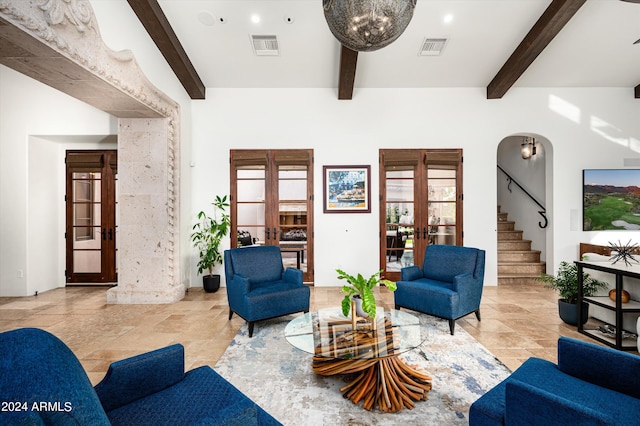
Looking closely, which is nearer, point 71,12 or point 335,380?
point 335,380

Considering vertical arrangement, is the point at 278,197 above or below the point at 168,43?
below

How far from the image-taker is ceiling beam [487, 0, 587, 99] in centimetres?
404

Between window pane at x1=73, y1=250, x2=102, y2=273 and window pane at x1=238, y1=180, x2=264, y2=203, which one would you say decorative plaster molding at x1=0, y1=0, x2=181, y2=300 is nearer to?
window pane at x1=238, y1=180, x2=264, y2=203

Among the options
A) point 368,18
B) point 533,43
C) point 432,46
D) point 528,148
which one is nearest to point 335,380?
point 368,18

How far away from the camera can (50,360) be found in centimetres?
98

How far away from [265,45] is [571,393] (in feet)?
17.4

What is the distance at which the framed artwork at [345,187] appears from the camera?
5.80m

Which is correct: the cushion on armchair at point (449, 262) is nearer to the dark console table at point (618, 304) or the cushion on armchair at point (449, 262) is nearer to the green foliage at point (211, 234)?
the dark console table at point (618, 304)

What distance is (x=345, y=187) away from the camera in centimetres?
580

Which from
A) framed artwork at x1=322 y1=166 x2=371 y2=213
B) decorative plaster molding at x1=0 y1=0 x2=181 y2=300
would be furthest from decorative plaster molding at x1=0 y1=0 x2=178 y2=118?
framed artwork at x1=322 y1=166 x2=371 y2=213

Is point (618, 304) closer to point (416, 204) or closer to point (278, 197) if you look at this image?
point (416, 204)

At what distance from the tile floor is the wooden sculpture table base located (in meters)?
1.05

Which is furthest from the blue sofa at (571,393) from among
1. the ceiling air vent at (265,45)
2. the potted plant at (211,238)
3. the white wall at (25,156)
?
the white wall at (25,156)

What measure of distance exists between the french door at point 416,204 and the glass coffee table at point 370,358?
10.9 feet
